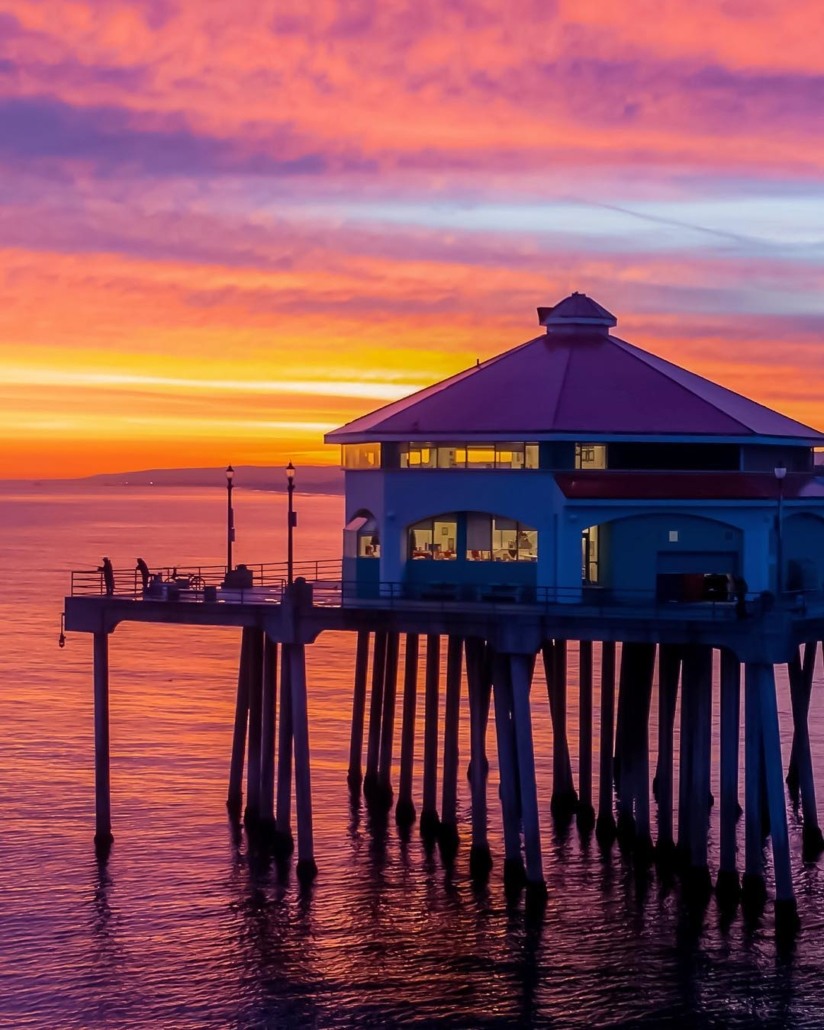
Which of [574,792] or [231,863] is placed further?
[574,792]

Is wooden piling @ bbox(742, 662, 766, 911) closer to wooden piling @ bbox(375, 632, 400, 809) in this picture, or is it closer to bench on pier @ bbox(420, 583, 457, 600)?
bench on pier @ bbox(420, 583, 457, 600)

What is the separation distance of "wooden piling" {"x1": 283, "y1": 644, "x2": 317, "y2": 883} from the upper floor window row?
560 centimetres

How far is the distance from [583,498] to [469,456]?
11.2 ft

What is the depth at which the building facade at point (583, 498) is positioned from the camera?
1629 inches

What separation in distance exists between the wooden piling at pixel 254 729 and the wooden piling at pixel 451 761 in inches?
200

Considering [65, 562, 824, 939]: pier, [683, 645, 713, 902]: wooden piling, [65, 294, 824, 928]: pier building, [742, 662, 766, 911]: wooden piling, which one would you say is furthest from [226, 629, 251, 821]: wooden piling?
[742, 662, 766, 911]: wooden piling

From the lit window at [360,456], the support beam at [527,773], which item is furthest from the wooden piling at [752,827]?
the lit window at [360,456]

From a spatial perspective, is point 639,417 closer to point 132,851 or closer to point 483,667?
point 483,667

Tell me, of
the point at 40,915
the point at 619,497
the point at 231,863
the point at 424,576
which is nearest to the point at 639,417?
the point at 619,497

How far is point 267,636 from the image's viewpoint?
45688 millimetres

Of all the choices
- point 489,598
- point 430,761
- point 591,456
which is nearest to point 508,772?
point 489,598

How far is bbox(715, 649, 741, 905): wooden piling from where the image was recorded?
39500mm

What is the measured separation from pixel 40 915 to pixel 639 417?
18.6 m

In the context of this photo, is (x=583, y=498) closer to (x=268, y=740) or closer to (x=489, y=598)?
(x=489, y=598)
